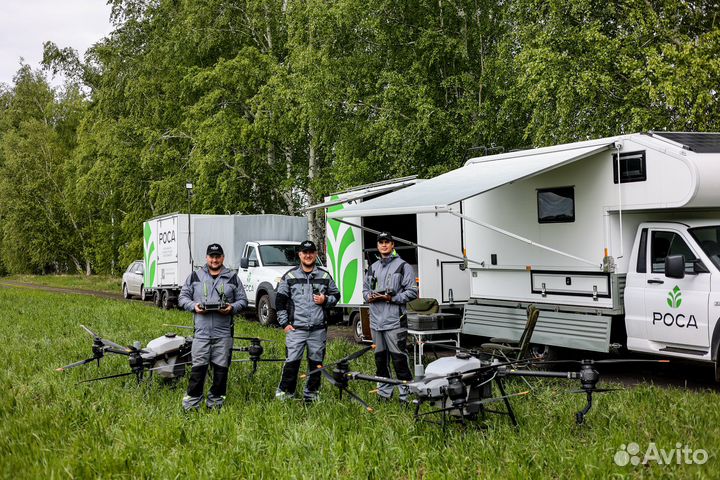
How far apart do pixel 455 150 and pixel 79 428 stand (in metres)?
13.4

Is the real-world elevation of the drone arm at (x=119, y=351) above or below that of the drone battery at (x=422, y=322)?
below

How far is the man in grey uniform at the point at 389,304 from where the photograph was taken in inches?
338

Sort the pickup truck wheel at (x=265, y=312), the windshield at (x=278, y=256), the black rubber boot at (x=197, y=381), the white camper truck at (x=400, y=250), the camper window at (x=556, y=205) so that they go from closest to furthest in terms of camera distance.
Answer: the black rubber boot at (x=197, y=381) → the camper window at (x=556, y=205) → the white camper truck at (x=400, y=250) → the pickup truck wheel at (x=265, y=312) → the windshield at (x=278, y=256)

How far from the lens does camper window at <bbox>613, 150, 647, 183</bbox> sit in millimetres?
9445

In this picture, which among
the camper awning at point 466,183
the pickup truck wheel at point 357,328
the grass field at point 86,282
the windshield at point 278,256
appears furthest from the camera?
the grass field at point 86,282

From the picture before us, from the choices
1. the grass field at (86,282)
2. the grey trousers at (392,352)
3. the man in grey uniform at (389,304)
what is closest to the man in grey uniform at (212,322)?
→ the man in grey uniform at (389,304)

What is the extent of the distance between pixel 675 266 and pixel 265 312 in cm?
1077

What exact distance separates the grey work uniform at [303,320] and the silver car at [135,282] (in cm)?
1893

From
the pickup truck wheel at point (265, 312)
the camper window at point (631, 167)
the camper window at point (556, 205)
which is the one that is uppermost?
the camper window at point (631, 167)

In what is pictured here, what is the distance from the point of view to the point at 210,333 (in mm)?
8109

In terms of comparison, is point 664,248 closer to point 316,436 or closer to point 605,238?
point 605,238

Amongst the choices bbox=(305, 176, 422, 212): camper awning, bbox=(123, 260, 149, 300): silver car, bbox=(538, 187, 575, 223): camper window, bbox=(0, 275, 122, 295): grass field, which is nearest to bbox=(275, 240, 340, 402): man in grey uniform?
bbox=(538, 187, 575, 223): camper window

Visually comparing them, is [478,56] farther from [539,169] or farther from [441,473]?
[441,473]

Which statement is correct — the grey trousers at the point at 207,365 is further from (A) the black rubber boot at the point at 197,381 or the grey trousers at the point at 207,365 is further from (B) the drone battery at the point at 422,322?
(B) the drone battery at the point at 422,322
